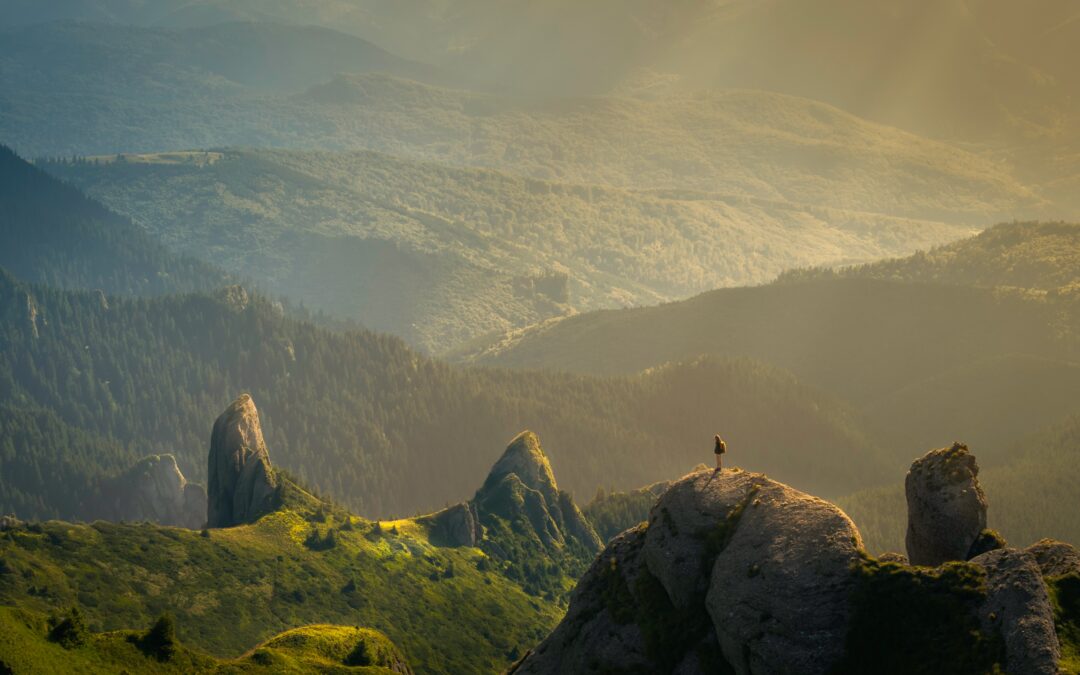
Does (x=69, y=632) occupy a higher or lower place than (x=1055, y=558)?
lower

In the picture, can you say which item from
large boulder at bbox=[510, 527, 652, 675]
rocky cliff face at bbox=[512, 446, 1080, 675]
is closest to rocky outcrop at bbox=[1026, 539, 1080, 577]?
rocky cliff face at bbox=[512, 446, 1080, 675]

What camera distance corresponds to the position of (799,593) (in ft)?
276

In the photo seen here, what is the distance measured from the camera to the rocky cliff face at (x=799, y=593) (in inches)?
3140

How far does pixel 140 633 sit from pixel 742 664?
74624 mm

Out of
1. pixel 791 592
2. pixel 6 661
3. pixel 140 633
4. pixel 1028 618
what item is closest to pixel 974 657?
pixel 1028 618

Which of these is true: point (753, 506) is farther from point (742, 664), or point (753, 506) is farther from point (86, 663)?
point (86, 663)

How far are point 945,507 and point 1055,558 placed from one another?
11878 millimetres

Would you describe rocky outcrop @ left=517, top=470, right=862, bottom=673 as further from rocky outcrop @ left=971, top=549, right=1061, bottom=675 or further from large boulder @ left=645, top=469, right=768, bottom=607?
rocky outcrop @ left=971, top=549, right=1061, bottom=675

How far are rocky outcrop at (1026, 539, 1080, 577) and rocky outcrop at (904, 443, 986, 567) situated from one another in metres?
8.52

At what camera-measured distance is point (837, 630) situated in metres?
82.6

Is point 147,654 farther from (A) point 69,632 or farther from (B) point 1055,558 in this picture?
(B) point 1055,558

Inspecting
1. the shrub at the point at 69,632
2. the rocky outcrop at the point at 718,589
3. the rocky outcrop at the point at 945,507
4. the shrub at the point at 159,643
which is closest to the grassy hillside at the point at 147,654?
the shrub at the point at 159,643

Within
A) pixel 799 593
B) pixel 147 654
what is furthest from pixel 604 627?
pixel 147 654

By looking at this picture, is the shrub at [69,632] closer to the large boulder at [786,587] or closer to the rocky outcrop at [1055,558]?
the large boulder at [786,587]
